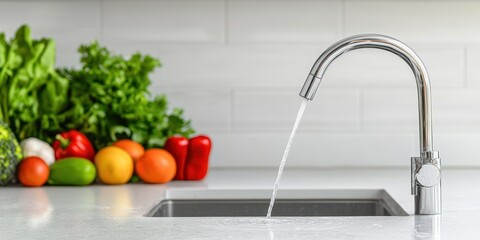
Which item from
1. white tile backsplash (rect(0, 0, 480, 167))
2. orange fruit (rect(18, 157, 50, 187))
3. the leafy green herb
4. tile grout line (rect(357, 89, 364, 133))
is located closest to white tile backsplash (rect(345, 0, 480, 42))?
white tile backsplash (rect(0, 0, 480, 167))

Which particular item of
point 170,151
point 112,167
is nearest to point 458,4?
point 170,151

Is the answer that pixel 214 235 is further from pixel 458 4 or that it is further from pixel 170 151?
pixel 458 4

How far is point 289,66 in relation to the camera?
8.21ft

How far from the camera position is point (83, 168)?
6.79 ft

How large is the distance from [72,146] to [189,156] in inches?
11.6

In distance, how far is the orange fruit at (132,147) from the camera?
2136mm

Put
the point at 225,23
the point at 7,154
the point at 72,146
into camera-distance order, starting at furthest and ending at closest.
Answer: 1. the point at 225,23
2. the point at 72,146
3. the point at 7,154

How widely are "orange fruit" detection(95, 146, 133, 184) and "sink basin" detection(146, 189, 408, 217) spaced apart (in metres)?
0.15

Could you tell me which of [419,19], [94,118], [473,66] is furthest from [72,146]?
[473,66]

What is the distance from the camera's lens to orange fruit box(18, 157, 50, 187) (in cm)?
204

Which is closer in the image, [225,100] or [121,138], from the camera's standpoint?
[121,138]

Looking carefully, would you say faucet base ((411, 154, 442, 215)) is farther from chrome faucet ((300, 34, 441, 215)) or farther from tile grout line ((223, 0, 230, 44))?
tile grout line ((223, 0, 230, 44))

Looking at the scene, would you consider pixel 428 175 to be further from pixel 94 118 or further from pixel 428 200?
pixel 94 118

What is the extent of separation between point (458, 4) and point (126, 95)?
100cm
